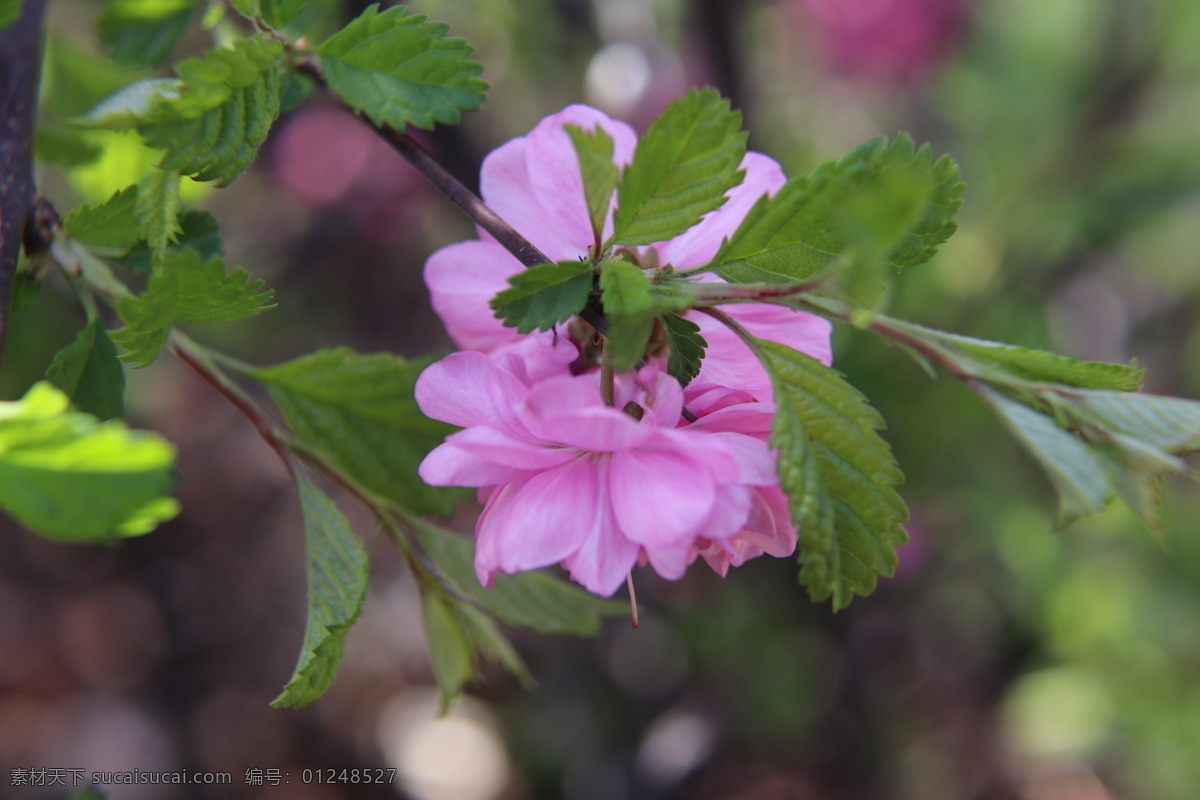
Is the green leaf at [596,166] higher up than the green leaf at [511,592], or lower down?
higher up

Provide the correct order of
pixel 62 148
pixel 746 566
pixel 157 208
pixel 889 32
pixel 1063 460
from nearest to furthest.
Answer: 1. pixel 1063 460
2. pixel 157 208
3. pixel 62 148
4. pixel 746 566
5. pixel 889 32

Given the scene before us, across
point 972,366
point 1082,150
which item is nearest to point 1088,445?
point 972,366

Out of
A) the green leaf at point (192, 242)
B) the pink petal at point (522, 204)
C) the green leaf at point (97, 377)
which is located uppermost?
the pink petal at point (522, 204)

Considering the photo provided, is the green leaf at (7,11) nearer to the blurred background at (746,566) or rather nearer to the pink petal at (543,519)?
the pink petal at (543,519)

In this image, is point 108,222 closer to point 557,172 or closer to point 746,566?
point 557,172

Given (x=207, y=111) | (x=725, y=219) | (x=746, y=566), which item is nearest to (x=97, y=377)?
(x=207, y=111)

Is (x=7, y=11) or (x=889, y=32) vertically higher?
(x=7, y=11)

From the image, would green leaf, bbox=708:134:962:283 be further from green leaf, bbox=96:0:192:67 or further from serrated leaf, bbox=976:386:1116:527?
green leaf, bbox=96:0:192:67

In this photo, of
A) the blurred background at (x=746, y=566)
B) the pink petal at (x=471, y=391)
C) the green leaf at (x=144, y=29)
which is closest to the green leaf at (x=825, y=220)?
the pink petal at (x=471, y=391)
